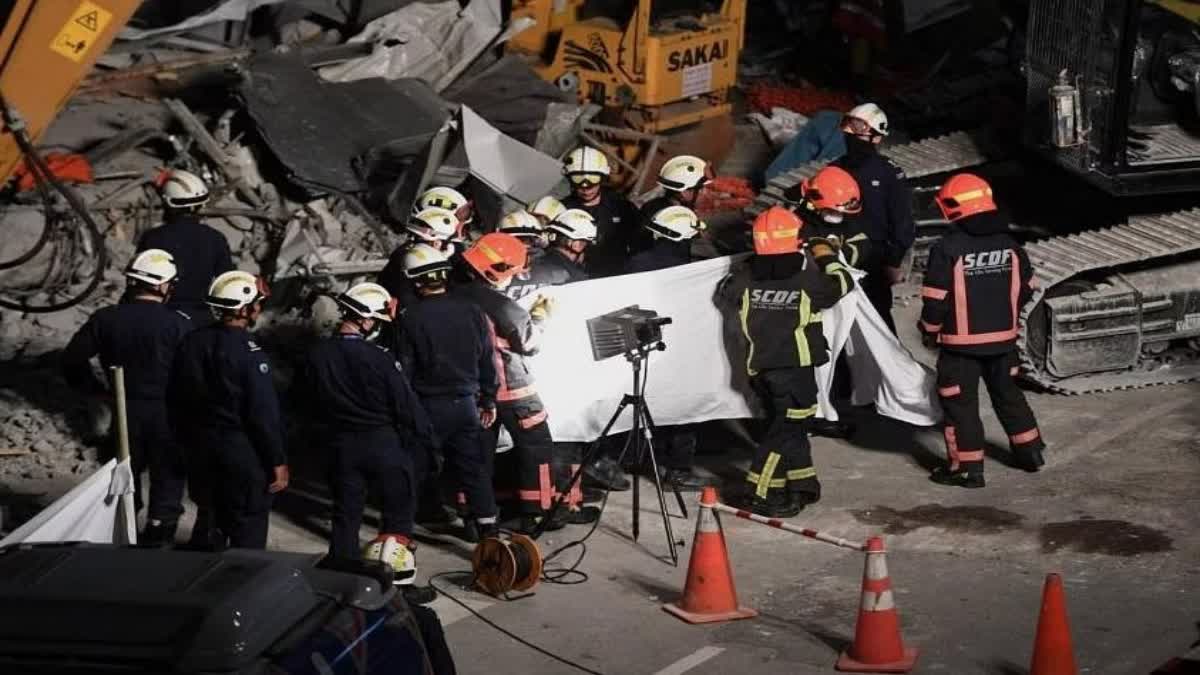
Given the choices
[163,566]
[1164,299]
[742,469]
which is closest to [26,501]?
[742,469]

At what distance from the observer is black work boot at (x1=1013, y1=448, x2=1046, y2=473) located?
1306cm

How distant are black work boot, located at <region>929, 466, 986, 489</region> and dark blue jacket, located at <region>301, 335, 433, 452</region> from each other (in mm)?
3551

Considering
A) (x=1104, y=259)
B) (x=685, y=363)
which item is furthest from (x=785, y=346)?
(x=1104, y=259)

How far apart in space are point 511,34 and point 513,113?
135cm

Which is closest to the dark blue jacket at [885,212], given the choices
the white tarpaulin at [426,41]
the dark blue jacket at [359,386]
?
the dark blue jacket at [359,386]

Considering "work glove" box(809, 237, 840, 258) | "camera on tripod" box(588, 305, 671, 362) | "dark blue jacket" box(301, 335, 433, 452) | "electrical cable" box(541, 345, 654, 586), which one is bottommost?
"electrical cable" box(541, 345, 654, 586)

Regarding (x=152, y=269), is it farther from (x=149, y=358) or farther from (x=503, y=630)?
(x=503, y=630)

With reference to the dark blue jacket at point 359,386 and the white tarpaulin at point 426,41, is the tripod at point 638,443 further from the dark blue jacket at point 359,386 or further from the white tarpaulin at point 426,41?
the white tarpaulin at point 426,41

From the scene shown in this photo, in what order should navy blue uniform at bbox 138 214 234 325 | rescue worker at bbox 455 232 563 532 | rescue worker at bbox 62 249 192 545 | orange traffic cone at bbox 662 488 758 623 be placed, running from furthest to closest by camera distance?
navy blue uniform at bbox 138 214 234 325, rescue worker at bbox 455 232 563 532, rescue worker at bbox 62 249 192 545, orange traffic cone at bbox 662 488 758 623

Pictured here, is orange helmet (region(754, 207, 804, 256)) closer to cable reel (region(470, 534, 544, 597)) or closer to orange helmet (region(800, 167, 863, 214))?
orange helmet (region(800, 167, 863, 214))

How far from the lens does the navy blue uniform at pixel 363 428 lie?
11297mm

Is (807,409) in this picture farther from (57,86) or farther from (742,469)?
(57,86)

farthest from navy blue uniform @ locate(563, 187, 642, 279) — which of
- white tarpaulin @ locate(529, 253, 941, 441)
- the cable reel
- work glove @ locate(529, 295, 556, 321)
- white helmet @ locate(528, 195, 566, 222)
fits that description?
the cable reel

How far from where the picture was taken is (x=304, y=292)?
50.5 ft
